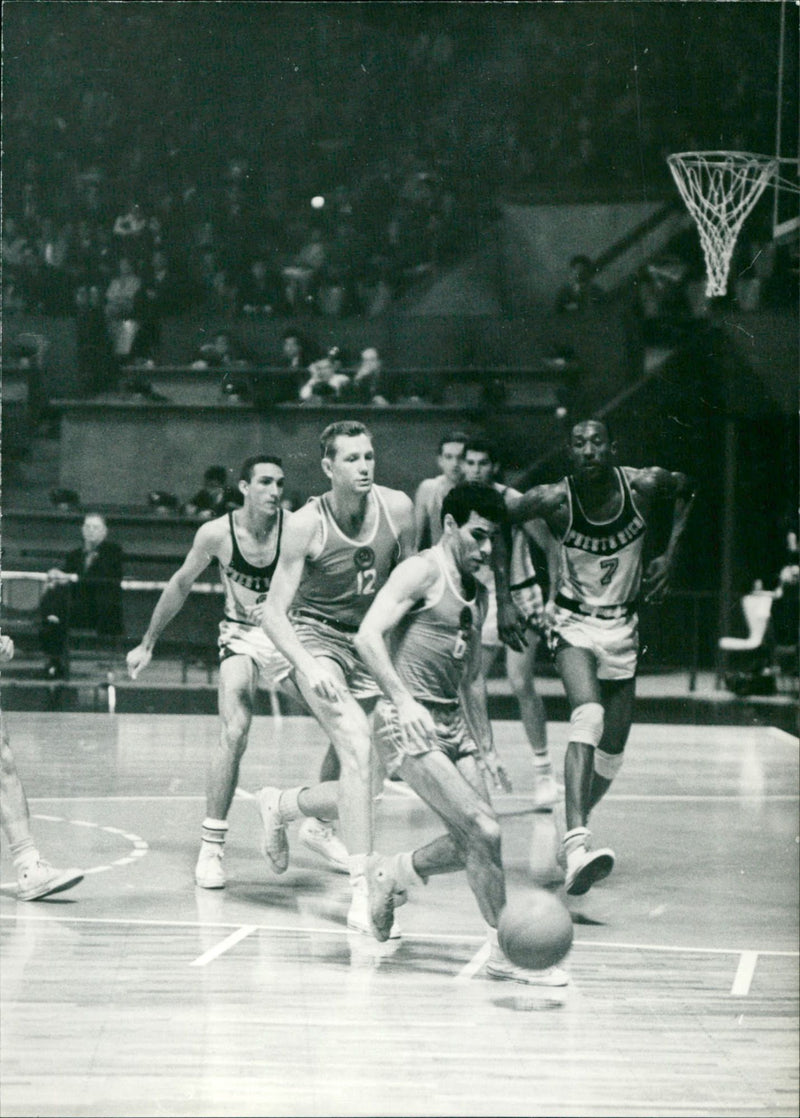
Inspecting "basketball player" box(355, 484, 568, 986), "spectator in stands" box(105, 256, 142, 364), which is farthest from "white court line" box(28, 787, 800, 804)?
"spectator in stands" box(105, 256, 142, 364)

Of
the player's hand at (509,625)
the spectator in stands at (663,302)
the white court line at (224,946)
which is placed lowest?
the white court line at (224,946)

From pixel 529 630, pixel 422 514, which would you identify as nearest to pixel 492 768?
pixel 529 630

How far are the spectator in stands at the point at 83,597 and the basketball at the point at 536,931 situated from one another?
523 centimetres

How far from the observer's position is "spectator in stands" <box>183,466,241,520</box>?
9.86m

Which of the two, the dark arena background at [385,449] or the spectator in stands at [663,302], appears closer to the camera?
the dark arena background at [385,449]

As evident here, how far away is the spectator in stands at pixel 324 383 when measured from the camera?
10.7 metres

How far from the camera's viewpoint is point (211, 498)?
10.4m

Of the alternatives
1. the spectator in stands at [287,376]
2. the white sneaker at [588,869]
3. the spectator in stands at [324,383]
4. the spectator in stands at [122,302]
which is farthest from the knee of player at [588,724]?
the spectator in stands at [122,302]

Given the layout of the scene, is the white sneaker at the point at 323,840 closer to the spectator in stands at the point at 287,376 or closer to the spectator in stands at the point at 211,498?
the spectator in stands at the point at 211,498

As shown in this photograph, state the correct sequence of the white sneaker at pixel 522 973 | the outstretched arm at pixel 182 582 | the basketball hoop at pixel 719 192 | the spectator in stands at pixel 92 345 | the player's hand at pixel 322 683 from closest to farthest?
the white sneaker at pixel 522 973
the player's hand at pixel 322 683
the outstretched arm at pixel 182 582
the basketball hoop at pixel 719 192
the spectator in stands at pixel 92 345

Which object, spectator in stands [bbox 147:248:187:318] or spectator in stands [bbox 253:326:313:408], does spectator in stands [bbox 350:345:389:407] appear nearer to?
spectator in stands [bbox 253:326:313:408]

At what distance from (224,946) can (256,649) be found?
1.23 m

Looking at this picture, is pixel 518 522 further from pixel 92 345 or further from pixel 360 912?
pixel 92 345

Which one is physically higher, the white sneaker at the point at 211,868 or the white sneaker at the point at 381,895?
the white sneaker at the point at 381,895
